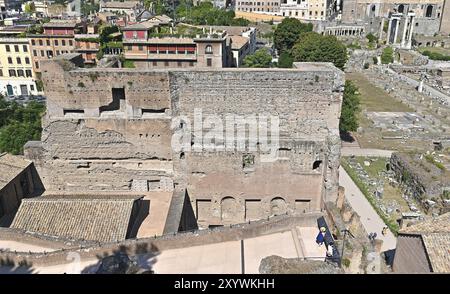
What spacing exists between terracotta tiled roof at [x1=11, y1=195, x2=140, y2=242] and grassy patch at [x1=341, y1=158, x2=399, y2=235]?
1325 cm

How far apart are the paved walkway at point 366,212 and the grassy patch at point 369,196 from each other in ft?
0.62

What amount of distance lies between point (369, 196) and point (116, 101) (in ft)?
51.0

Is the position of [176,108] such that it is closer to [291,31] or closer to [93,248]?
[93,248]

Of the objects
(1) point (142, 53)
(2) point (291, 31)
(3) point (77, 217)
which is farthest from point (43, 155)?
(2) point (291, 31)

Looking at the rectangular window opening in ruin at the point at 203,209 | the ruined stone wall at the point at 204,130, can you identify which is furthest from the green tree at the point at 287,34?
the rectangular window opening in ruin at the point at 203,209

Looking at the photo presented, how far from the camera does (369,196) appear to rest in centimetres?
2398

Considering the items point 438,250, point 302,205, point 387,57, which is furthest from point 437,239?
point 387,57

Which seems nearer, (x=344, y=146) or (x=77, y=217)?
(x=77, y=217)

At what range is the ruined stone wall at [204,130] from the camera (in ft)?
57.5

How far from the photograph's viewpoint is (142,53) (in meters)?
37.3

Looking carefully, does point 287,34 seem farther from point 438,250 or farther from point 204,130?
point 438,250
